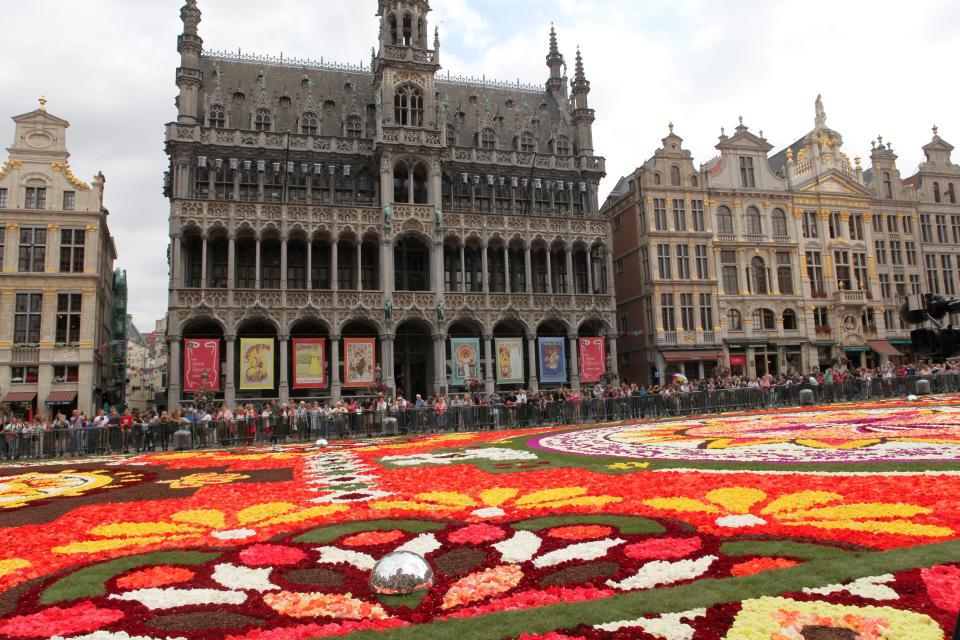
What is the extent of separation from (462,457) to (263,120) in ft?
114

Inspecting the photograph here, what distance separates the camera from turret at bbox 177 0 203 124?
41125 millimetres

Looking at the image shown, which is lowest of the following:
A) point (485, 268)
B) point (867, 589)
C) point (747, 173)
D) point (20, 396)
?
point (867, 589)

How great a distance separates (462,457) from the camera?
15.7 meters

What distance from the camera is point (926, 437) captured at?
14.4m

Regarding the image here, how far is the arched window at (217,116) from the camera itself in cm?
4222

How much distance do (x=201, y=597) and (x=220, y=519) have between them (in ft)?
11.8

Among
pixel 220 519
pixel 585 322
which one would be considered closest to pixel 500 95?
pixel 585 322

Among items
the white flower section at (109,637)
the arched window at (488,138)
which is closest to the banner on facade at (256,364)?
the arched window at (488,138)

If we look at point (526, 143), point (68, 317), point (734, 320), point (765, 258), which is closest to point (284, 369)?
point (68, 317)

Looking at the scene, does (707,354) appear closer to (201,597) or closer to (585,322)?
(585,322)

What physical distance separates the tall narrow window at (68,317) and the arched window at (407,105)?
22503 millimetres

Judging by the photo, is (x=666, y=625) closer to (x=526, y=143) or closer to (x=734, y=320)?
(x=526, y=143)

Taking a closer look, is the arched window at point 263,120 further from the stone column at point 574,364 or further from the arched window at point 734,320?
the arched window at point 734,320

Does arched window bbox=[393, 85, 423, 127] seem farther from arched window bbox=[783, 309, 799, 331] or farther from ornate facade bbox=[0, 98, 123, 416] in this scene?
arched window bbox=[783, 309, 799, 331]
